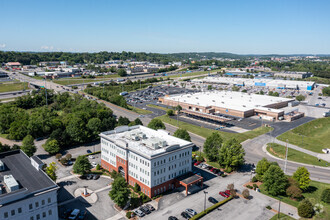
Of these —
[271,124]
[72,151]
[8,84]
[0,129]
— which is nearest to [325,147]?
[271,124]

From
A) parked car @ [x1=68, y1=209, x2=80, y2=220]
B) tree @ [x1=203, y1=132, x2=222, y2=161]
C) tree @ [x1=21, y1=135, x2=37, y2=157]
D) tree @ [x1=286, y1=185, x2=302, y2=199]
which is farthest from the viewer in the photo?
A: tree @ [x1=203, y1=132, x2=222, y2=161]

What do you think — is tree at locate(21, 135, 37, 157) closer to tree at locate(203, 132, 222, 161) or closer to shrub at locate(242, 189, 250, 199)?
tree at locate(203, 132, 222, 161)

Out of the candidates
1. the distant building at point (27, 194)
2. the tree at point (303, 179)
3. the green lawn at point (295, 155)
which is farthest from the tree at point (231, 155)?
the distant building at point (27, 194)

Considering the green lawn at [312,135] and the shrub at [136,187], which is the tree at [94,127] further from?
the green lawn at [312,135]

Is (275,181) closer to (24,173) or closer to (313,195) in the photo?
(313,195)

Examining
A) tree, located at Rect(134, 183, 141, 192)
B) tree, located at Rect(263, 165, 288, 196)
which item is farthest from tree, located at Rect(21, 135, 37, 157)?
tree, located at Rect(263, 165, 288, 196)

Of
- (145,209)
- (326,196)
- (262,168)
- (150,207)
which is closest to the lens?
(145,209)

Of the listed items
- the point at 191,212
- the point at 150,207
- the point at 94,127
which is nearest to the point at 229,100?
the point at 94,127
